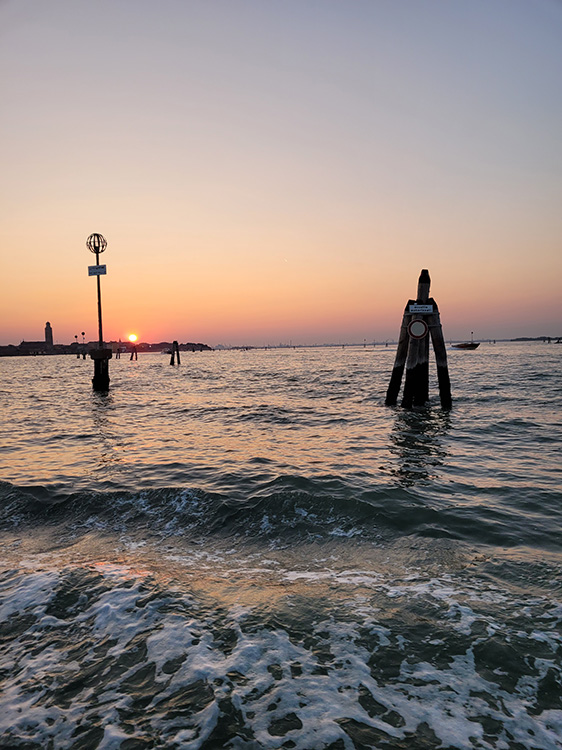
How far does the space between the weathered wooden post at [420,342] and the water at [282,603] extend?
6480 millimetres

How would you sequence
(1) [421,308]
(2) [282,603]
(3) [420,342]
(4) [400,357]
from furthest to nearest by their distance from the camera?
(4) [400,357], (3) [420,342], (1) [421,308], (2) [282,603]

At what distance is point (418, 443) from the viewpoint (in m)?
10.4

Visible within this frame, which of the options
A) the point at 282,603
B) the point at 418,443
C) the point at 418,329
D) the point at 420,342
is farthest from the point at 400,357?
the point at 282,603

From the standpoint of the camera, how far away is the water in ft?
8.20

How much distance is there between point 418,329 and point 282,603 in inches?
486

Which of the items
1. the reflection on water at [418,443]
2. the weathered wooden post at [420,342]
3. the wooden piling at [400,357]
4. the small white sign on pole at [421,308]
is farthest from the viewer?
the wooden piling at [400,357]

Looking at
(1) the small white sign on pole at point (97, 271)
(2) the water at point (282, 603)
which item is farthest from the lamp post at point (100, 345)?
(2) the water at point (282, 603)

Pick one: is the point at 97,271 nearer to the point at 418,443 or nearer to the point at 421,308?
the point at 421,308

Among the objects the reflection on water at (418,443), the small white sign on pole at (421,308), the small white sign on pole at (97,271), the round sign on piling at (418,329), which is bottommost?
the reflection on water at (418,443)

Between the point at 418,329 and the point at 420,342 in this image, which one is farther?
the point at 420,342

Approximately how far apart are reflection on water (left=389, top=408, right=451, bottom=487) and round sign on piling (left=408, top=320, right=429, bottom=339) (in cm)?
273

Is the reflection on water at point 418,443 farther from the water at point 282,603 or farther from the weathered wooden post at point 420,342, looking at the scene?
the weathered wooden post at point 420,342

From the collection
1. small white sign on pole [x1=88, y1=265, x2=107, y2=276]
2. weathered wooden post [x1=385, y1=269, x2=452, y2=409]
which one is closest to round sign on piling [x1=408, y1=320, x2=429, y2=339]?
weathered wooden post [x1=385, y1=269, x2=452, y2=409]

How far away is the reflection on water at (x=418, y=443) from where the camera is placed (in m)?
7.88
